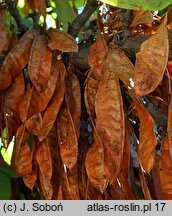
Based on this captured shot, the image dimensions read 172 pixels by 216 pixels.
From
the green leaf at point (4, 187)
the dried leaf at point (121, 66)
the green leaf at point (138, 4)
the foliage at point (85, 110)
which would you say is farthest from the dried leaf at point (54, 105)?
the green leaf at point (4, 187)

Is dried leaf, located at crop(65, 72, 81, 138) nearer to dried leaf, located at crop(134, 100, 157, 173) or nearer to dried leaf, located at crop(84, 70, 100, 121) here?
dried leaf, located at crop(84, 70, 100, 121)

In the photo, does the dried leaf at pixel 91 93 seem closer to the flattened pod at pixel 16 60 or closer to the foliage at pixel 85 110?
the foliage at pixel 85 110

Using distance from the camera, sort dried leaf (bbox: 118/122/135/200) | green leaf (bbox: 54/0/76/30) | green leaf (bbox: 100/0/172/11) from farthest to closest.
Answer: green leaf (bbox: 54/0/76/30)
dried leaf (bbox: 118/122/135/200)
green leaf (bbox: 100/0/172/11)

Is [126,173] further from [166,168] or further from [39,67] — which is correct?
[39,67]

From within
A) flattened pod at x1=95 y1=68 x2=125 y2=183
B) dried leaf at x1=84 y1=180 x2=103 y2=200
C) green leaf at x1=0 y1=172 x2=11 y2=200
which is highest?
flattened pod at x1=95 y1=68 x2=125 y2=183

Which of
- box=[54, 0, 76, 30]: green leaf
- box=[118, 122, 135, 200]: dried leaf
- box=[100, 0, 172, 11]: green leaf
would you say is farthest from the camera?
box=[54, 0, 76, 30]: green leaf

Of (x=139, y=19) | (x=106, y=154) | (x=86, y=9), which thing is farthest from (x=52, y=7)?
(x=106, y=154)

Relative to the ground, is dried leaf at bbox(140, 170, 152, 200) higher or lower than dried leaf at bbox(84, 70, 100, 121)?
lower

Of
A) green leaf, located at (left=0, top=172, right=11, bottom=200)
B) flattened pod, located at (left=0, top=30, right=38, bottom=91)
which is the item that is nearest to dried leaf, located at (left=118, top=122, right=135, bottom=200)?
flattened pod, located at (left=0, top=30, right=38, bottom=91)
